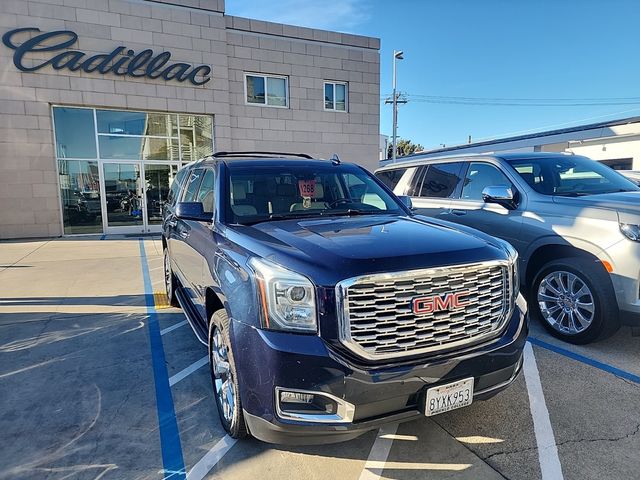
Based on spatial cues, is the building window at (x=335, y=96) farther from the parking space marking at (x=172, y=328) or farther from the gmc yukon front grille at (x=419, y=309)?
the gmc yukon front grille at (x=419, y=309)

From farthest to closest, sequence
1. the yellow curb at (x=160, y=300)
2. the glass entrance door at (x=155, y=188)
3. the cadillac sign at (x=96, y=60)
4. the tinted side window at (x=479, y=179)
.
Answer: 1. the glass entrance door at (x=155, y=188)
2. the cadillac sign at (x=96, y=60)
3. the yellow curb at (x=160, y=300)
4. the tinted side window at (x=479, y=179)

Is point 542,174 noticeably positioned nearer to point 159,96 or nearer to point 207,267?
point 207,267

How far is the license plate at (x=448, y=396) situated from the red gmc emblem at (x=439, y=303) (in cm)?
42

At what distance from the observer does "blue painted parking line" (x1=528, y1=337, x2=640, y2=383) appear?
3.54 meters

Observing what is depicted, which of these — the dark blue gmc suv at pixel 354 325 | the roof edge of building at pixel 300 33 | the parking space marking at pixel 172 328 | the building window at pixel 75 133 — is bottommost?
the parking space marking at pixel 172 328

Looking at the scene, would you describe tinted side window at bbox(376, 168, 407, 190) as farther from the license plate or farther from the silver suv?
the license plate

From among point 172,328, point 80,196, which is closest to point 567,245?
point 172,328

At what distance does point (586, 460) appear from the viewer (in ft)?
8.26

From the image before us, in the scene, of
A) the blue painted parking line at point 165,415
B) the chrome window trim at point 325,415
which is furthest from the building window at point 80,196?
the chrome window trim at point 325,415

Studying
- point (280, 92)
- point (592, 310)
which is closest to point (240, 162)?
point (592, 310)

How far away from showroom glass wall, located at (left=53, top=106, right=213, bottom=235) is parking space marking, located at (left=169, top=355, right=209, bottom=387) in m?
11.8

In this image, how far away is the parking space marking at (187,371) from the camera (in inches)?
143

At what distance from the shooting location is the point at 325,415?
213 centimetres

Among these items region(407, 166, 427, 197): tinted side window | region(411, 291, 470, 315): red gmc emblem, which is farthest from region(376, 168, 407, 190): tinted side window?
region(411, 291, 470, 315): red gmc emblem
